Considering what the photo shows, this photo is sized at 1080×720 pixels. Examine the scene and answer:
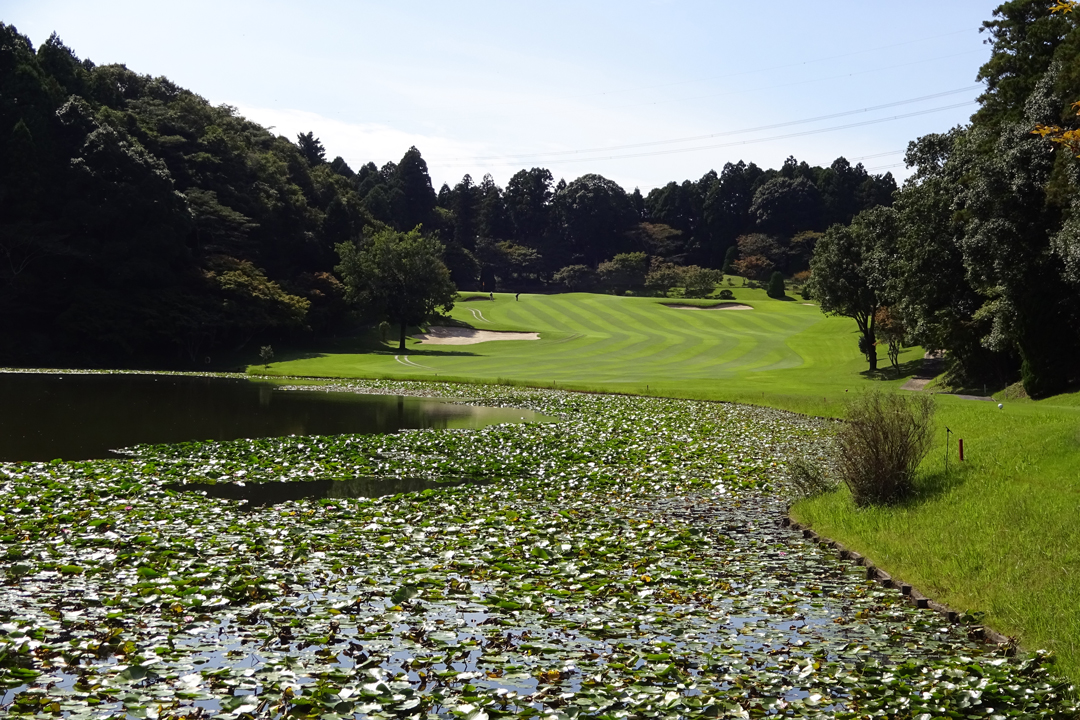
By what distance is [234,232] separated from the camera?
7694cm

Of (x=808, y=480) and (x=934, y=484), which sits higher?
(x=934, y=484)

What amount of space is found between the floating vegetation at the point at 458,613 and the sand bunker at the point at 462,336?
63.4m

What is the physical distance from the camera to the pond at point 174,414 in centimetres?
2488

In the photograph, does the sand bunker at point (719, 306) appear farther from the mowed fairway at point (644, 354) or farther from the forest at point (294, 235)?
the forest at point (294, 235)

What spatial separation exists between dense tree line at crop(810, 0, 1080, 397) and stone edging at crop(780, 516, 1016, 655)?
66.7ft

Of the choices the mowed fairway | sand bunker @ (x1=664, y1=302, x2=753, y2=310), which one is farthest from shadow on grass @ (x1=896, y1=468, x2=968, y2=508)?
sand bunker @ (x1=664, y1=302, x2=753, y2=310)

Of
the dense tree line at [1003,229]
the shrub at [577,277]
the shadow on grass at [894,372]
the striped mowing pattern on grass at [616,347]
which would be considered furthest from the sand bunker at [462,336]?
the shrub at [577,277]

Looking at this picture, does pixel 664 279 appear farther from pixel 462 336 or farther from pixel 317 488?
pixel 317 488

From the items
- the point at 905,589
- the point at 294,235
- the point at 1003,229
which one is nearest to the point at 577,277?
the point at 294,235

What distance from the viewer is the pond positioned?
81.6ft

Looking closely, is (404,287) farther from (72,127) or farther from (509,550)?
(509,550)

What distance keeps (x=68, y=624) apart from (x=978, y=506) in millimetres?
12107

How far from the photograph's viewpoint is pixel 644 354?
6750 cm

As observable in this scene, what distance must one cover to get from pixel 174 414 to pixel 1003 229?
31602 millimetres
